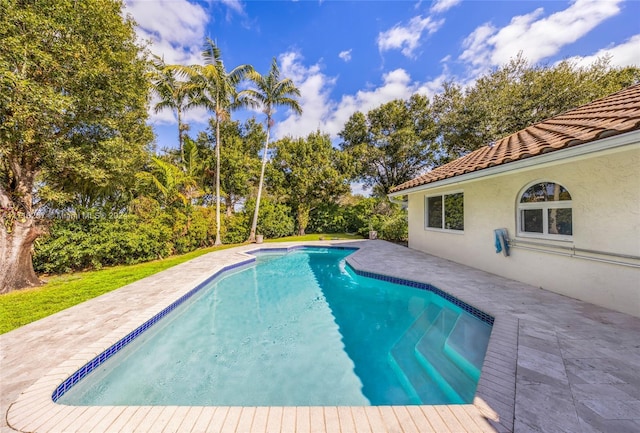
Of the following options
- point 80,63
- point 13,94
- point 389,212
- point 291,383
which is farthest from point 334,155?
point 291,383

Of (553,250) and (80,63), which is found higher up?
(80,63)

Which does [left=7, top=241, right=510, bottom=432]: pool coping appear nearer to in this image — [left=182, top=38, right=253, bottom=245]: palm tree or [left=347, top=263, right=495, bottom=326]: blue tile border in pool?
[left=347, top=263, right=495, bottom=326]: blue tile border in pool

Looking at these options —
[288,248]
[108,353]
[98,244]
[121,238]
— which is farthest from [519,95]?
[98,244]

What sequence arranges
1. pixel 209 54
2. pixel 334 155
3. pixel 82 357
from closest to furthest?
pixel 82 357 → pixel 209 54 → pixel 334 155

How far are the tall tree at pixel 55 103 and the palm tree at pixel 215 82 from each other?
607 centimetres

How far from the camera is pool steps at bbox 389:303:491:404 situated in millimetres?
3516

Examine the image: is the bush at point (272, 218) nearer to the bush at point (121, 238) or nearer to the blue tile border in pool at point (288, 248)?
the blue tile border in pool at point (288, 248)

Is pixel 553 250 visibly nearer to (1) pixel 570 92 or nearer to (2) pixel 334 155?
(2) pixel 334 155

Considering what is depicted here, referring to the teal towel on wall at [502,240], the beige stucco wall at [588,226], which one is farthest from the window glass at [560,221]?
the teal towel on wall at [502,240]

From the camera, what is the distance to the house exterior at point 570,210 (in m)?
4.48

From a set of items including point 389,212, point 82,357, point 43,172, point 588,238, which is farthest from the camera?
point 389,212

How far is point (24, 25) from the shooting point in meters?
6.10

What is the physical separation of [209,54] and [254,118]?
10.3m

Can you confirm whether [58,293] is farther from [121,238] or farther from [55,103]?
[55,103]
